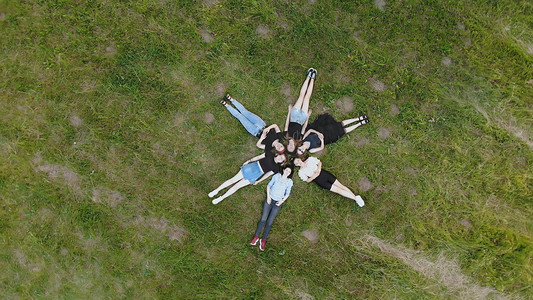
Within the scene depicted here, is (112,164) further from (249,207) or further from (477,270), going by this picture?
(477,270)

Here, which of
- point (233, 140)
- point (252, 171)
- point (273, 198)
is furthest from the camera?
point (233, 140)

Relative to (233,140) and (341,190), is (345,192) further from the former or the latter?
(233,140)

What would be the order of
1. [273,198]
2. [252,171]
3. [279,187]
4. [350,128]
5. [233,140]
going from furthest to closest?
[233,140]
[350,128]
[252,171]
[273,198]
[279,187]

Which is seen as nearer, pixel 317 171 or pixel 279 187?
pixel 279 187

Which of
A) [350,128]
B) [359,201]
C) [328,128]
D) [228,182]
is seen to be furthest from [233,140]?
[359,201]

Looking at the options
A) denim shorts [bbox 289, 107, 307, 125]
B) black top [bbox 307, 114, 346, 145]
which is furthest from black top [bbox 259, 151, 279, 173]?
black top [bbox 307, 114, 346, 145]

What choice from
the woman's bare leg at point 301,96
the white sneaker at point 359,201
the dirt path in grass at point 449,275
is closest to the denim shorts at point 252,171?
the woman's bare leg at point 301,96

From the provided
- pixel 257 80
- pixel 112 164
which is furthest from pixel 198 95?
pixel 112 164
